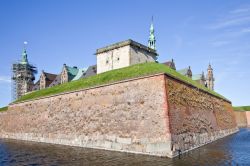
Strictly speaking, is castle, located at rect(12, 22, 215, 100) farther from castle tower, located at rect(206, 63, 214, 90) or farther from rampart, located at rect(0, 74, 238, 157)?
rampart, located at rect(0, 74, 238, 157)

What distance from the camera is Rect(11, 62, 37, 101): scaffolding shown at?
73.3m

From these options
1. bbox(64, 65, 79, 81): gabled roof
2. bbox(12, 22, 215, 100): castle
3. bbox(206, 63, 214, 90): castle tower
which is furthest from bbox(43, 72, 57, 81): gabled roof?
bbox(206, 63, 214, 90): castle tower

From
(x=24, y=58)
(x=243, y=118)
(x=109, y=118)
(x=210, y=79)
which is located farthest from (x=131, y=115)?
(x=24, y=58)

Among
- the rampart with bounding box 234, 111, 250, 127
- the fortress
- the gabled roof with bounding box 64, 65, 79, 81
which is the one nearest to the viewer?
the fortress

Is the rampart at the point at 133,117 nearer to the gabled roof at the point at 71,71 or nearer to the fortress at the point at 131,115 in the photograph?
the fortress at the point at 131,115

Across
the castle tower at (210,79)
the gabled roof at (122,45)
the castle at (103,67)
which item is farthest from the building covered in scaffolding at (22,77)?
the castle tower at (210,79)

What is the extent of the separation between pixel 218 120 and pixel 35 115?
22.6 metres

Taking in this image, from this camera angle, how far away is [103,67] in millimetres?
41750

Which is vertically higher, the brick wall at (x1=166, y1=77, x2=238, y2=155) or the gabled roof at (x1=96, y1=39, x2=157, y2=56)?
the gabled roof at (x1=96, y1=39, x2=157, y2=56)

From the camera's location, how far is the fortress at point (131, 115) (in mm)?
18000

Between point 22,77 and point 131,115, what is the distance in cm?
6259

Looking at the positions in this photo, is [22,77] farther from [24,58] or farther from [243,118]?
[243,118]

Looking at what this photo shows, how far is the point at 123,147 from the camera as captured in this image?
19297 mm

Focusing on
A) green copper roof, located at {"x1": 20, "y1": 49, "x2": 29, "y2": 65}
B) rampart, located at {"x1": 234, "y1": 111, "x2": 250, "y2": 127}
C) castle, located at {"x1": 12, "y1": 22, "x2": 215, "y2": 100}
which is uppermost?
green copper roof, located at {"x1": 20, "y1": 49, "x2": 29, "y2": 65}
